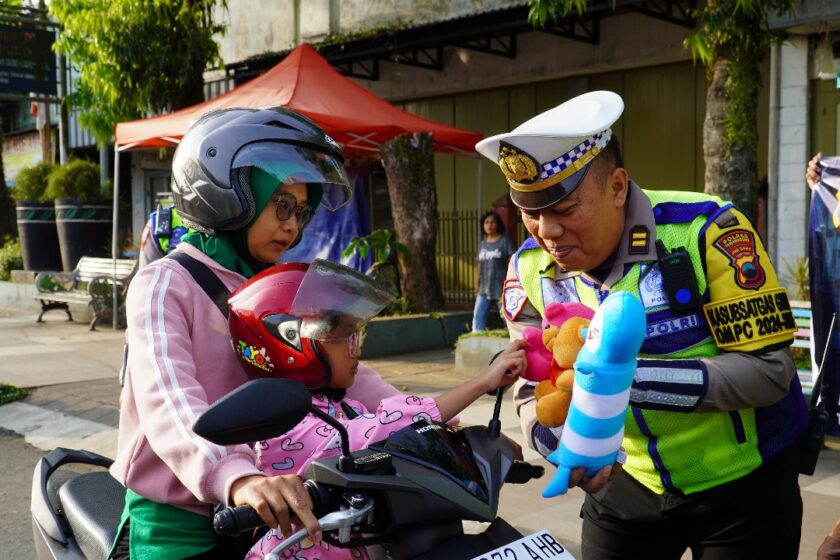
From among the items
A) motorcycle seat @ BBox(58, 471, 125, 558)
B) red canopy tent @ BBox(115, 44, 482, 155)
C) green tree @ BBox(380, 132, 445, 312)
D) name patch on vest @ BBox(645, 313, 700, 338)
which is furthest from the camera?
green tree @ BBox(380, 132, 445, 312)

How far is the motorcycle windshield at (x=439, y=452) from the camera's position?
5.67 ft

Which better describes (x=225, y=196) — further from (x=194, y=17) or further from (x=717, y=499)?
(x=194, y=17)

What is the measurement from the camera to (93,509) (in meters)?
2.56

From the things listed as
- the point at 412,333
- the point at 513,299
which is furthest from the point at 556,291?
the point at 412,333

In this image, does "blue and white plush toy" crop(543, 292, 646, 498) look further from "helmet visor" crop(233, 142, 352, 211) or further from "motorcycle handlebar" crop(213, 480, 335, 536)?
"helmet visor" crop(233, 142, 352, 211)

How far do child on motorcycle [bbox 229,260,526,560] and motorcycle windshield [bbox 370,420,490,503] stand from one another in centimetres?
10

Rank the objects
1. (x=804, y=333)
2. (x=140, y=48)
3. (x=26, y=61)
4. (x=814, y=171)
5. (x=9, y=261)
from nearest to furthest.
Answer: (x=814, y=171) < (x=804, y=333) < (x=140, y=48) < (x=26, y=61) < (x=9, y=261)

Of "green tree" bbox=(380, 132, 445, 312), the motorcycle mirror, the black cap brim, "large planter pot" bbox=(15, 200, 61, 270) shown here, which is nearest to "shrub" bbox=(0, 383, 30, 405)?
"green tree" bbox=(380, 132, 445, 312)

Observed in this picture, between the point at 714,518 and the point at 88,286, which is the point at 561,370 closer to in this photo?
the point at 714,518

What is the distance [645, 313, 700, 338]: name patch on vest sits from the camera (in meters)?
2.17

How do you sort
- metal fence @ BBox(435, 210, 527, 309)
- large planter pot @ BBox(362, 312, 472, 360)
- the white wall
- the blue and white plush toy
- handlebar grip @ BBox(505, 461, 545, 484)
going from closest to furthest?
the blue and white plush toy
handlebar grip @ BBox(505, 461, 545, 484)
large planter pot @ BBox(362, 312, 472, 360)
the white wall
metal fence @ BBox(435, 210, 527, 309)

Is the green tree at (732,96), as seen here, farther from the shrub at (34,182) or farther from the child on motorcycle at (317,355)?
the shrub at (34,182)

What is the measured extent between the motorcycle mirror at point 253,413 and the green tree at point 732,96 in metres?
6.70

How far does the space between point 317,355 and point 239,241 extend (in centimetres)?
54
